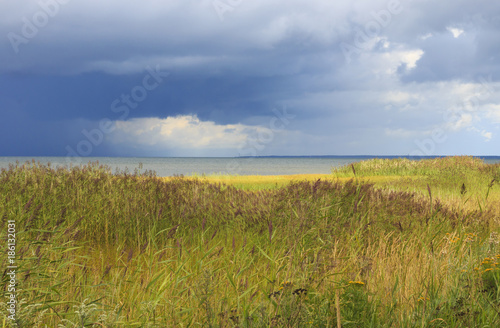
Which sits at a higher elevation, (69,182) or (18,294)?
(69,182)

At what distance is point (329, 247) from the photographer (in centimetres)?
420

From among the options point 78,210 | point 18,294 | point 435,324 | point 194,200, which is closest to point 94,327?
point 18,294

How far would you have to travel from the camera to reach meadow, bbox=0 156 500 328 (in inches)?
102

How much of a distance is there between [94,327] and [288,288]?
125 cm

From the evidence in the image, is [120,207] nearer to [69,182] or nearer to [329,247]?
[69,182]

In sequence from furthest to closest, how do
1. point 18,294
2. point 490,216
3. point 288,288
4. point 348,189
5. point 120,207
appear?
point 490,216 < point 348,189 < point 120,207 < point 18,294 < point 288,288

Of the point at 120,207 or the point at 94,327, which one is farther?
the point at 120,207

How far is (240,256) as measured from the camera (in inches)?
170

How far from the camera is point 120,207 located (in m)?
6.18

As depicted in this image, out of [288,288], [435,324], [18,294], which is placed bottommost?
[435,324]

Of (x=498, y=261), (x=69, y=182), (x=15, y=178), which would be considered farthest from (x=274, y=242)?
(x=15, y=178)

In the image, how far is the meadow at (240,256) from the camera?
2.59 m

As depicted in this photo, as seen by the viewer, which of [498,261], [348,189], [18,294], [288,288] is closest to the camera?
[288,288]

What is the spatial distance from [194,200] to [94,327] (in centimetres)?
465
